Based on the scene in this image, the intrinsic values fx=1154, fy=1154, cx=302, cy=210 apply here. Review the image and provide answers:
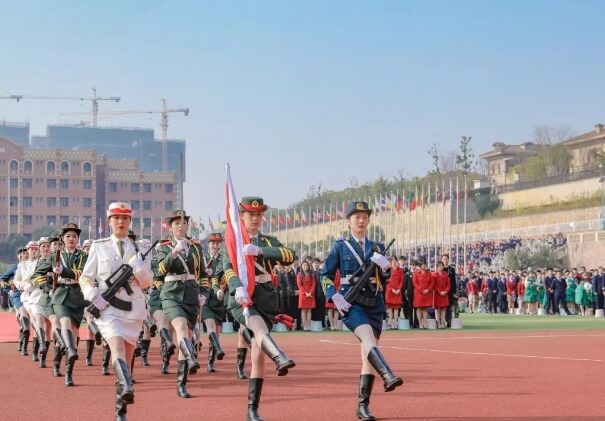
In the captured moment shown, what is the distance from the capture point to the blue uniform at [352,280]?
1020cm

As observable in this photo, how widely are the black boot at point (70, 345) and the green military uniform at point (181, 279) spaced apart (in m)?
1.30

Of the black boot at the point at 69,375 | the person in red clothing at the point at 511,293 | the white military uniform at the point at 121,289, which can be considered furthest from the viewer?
the person in red clothing at the point at 511,293

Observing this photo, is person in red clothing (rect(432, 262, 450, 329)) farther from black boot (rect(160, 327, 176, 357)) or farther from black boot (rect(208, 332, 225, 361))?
black boot (rect(160, 327, 176, 357))

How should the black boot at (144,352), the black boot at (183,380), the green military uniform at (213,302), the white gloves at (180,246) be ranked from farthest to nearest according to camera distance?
the black boot at (144,352) → the green military uniform at (213,302) → the white gloves at (180,246) → the black boot at (183,380)

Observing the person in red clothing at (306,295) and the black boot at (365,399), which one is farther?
the person in red clothing at (306,295)

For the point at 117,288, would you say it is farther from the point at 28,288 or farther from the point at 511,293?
the point at 511,293

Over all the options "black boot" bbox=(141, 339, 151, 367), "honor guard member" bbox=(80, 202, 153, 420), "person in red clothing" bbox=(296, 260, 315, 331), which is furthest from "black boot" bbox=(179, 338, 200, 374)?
"person in red clothing" bbox=(296, 260, 315, 331)

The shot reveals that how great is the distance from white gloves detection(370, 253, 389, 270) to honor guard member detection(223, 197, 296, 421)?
2.32ft

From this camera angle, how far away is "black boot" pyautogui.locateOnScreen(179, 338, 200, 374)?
1220 cm

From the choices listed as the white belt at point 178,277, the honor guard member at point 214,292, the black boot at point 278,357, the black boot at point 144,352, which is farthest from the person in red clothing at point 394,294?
the black boot at point 278,357

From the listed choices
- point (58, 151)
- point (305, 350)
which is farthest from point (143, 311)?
point (58, 151)

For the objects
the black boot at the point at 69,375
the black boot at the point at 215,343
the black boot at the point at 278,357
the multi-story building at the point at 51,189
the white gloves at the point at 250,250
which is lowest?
the black boot at the point at 69,375

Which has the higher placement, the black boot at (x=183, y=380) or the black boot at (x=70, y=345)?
the black boot at (x=70, y=345)

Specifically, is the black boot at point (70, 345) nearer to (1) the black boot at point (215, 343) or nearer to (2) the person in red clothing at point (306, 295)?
(1) the black boot at point (215, 343)
